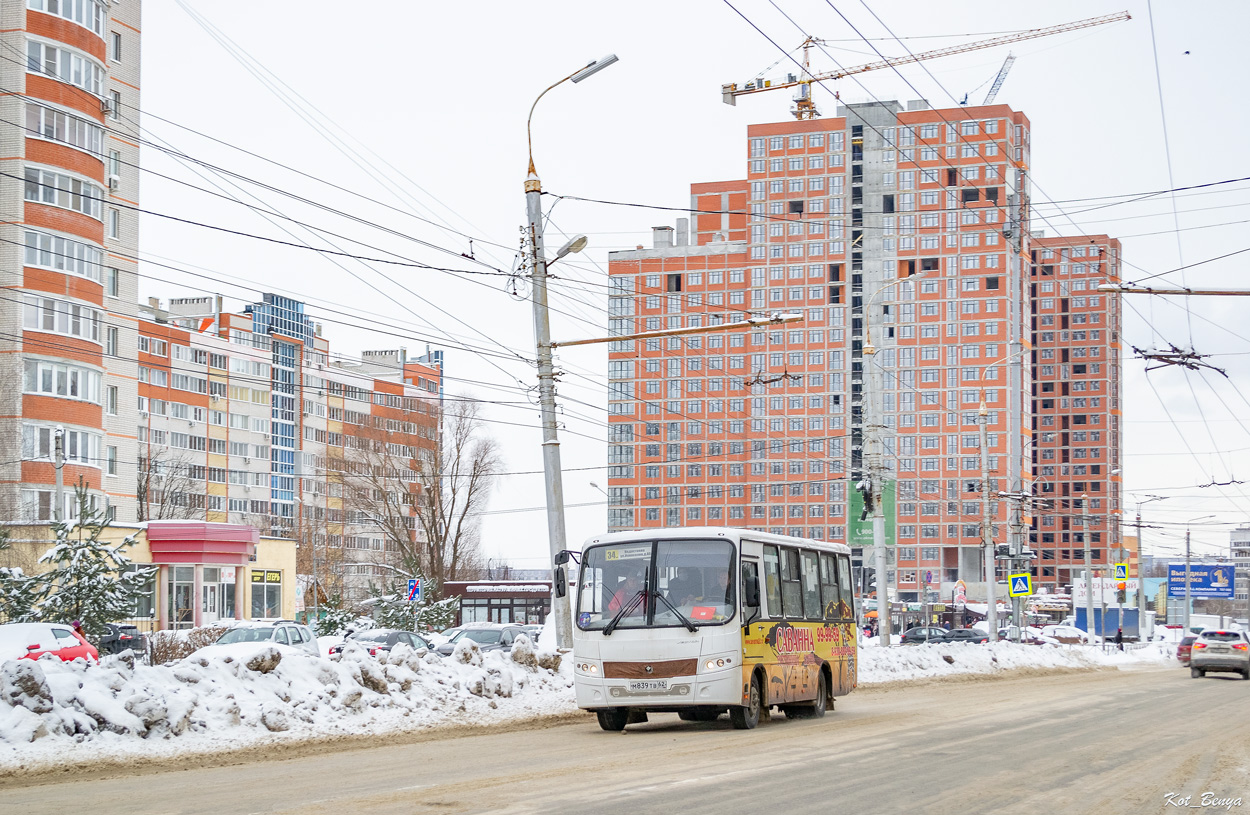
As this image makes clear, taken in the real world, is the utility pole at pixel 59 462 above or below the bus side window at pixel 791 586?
above

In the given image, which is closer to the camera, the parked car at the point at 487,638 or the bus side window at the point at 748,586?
the bus side window at the point at 748,586

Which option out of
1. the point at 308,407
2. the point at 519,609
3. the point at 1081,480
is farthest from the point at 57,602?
the point at 1081,480

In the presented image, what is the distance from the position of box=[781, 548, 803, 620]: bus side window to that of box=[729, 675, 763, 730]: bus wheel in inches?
68.2

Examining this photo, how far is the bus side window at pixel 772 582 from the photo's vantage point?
65.5 feet

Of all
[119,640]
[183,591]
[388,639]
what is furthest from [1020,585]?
[183,591]

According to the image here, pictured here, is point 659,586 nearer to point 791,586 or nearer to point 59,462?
point 791,586

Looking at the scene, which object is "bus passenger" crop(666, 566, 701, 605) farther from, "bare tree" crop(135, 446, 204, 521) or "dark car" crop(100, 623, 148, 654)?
"bare tree" crop(135, 446, 204, 521)

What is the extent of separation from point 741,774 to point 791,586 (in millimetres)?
8732

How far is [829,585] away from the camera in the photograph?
77.3ft

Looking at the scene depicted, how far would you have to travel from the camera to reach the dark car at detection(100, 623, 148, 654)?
31116mm

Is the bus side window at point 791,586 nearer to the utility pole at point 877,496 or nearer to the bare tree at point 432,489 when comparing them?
the utility pole at point 877,496

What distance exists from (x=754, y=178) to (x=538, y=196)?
422ft

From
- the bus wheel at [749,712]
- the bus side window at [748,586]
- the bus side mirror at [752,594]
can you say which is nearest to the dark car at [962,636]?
the bus wheel at [749,712]

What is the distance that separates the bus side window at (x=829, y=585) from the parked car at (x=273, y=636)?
12.4m
